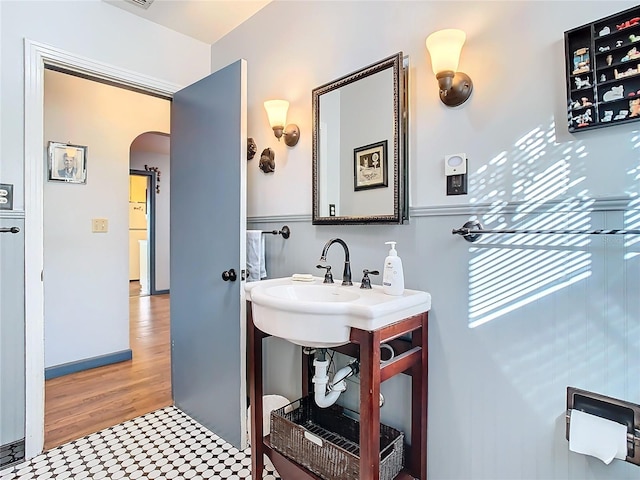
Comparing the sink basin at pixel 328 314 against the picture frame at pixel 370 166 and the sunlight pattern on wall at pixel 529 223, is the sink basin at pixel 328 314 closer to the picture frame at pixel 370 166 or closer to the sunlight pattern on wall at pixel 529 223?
the sunlight pattern on wall at pixel 529 223

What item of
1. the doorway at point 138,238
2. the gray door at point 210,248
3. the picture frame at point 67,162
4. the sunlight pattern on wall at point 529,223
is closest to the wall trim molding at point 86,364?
the gray door at point 210,248

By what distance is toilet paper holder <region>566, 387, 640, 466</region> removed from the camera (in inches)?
37.6

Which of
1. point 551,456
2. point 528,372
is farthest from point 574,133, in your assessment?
point 551,456

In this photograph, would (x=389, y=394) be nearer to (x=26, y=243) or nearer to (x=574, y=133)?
(x=574, y=133)

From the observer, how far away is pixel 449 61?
120cm

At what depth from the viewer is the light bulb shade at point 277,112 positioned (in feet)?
6.13

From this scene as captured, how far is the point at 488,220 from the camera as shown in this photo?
122 cm

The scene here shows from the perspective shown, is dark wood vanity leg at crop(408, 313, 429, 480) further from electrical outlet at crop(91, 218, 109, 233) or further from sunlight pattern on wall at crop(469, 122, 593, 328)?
electrical outlet at crop(91, 218, 109, 233)

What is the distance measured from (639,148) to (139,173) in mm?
6126

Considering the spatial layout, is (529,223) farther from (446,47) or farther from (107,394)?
(107,394)

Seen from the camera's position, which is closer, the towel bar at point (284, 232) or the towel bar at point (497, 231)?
the towel bar at point (497, 231)

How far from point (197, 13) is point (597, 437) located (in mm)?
2629

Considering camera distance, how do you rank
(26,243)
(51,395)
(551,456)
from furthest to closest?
(51,395)
(26,243)
(551,456)

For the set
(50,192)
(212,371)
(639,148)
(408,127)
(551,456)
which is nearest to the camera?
(639,148)
